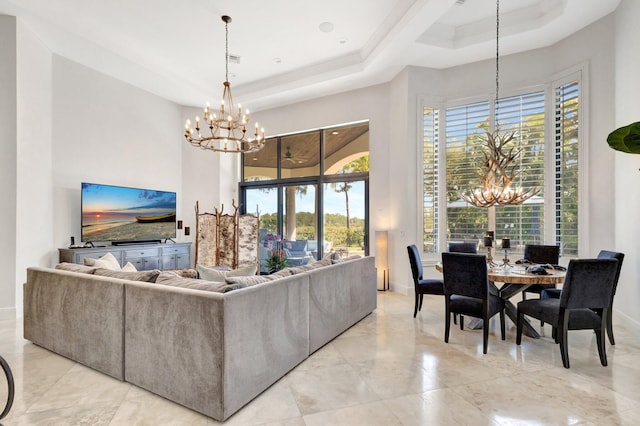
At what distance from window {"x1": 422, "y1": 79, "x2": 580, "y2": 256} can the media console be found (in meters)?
4.90

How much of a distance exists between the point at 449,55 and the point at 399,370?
16.0ft

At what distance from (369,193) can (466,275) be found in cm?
327

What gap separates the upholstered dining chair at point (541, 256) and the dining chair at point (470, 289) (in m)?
1.03

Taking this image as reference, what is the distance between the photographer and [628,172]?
3766mm

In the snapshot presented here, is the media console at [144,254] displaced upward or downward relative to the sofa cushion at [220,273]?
downward

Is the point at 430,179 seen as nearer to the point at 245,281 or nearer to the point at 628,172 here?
the point at 628,172

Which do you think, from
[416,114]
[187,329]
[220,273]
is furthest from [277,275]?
[416,114]

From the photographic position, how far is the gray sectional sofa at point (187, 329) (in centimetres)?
213

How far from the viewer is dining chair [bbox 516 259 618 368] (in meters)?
2.85

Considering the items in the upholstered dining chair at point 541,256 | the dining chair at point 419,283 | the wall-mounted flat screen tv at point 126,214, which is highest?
the wall-mounted flat screen tv at point 126,214

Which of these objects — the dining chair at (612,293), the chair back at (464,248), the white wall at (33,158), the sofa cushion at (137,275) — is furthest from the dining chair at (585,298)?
the white wall at (33,158)

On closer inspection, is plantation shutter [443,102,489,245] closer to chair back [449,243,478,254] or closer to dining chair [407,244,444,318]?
chair back [449,243,478,254]

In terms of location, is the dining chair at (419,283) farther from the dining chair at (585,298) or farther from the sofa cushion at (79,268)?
the sofa cushion at (79,268)

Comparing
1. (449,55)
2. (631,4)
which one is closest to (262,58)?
(449,55)
